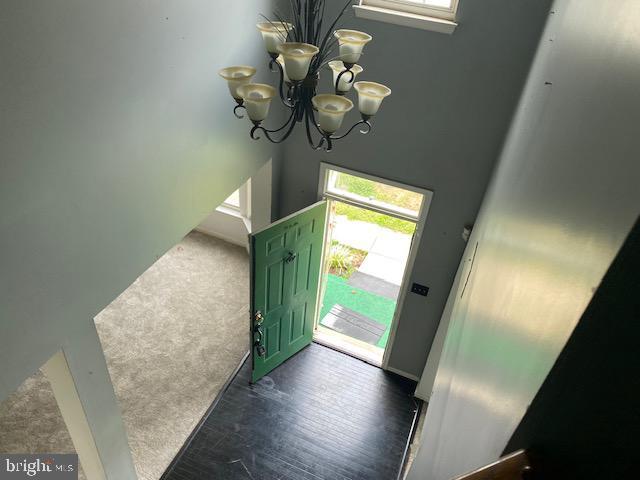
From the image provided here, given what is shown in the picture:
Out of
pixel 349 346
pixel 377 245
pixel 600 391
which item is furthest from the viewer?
pixel 377 245

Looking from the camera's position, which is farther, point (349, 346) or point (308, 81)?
point (349, 346)

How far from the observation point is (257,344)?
13.5 ft

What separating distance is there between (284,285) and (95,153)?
96.2 inches

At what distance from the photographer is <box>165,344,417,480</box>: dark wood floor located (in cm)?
376

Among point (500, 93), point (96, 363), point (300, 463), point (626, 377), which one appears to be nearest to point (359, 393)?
point (300, 463)

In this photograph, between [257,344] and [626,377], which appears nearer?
[626,377]

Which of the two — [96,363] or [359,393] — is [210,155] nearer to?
[96,363]

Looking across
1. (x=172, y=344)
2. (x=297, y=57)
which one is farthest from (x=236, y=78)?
(x=172, y=344)

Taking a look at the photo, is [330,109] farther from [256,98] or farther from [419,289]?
[419,289]

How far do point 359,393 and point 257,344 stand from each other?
1.17 m

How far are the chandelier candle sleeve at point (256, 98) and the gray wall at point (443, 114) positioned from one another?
4.91ft

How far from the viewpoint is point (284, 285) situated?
4.17 metres

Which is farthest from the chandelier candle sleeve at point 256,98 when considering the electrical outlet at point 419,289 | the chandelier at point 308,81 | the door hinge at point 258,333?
the electrical outlet at point 419,289

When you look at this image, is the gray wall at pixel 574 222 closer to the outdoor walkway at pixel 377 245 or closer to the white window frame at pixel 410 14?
the white window frame at pixel 410 14
